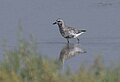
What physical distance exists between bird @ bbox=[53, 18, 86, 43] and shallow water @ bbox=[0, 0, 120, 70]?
0.14 m

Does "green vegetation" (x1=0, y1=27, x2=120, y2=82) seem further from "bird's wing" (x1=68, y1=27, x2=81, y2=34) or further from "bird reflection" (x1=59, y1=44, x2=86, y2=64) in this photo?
"bird's wing" (x1=68, y1=27, x2=81, y2=34)

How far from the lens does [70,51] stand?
13227 mm

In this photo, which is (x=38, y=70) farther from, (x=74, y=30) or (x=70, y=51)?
(x=74, y=30)

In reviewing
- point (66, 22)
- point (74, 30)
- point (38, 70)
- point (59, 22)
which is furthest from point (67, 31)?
point (38, 70)

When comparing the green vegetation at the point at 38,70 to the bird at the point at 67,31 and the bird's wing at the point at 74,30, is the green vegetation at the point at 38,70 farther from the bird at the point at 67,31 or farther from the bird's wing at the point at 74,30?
the bird's wing at the point at 74,30

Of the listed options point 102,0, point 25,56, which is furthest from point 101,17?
point 25,56

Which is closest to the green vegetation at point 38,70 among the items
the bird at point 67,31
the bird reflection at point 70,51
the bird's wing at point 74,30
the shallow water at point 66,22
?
the shallow water at point 66,22

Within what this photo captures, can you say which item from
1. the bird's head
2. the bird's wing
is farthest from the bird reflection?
the bird's head

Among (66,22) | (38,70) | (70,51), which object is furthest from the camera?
(66,22)

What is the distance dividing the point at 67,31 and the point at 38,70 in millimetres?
7452

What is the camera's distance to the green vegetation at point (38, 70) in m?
7.45

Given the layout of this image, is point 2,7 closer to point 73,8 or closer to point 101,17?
point 73,8

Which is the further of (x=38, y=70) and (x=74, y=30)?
(x=74, y=30)

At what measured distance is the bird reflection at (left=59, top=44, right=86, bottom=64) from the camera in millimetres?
12484
